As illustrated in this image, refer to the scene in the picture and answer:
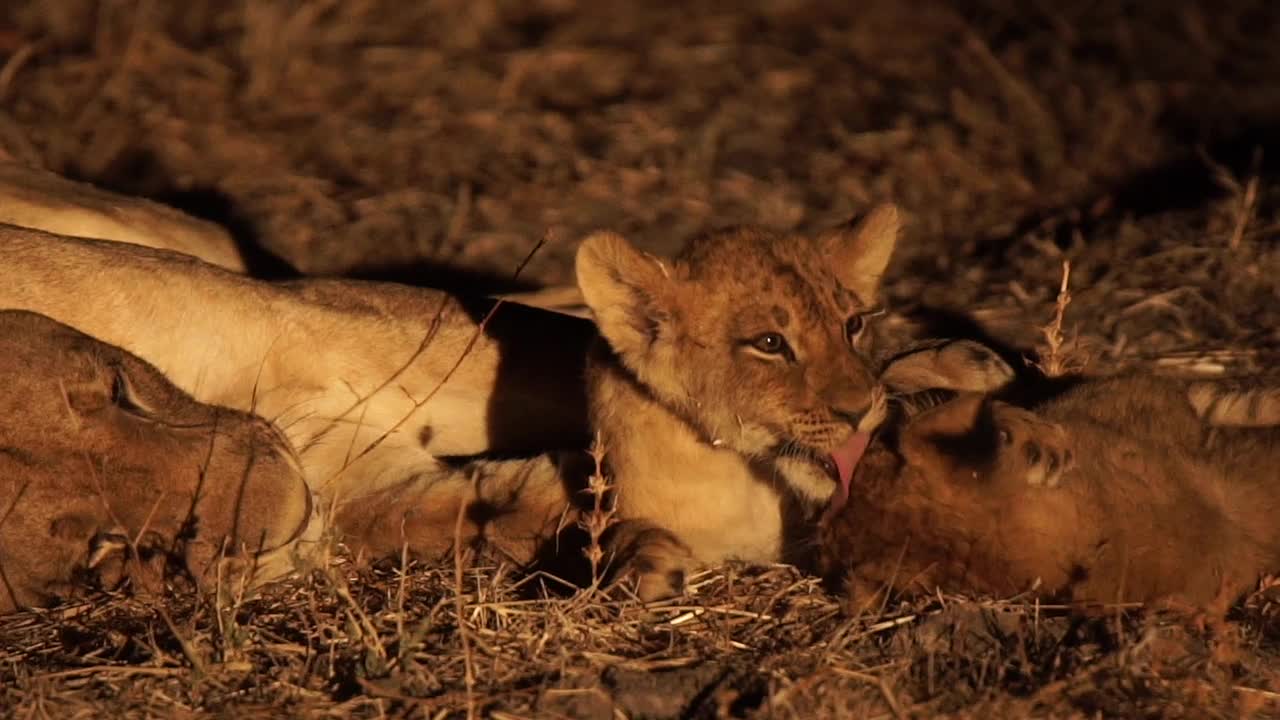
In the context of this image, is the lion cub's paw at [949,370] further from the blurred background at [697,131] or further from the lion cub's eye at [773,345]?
the blurred background at [697,131]

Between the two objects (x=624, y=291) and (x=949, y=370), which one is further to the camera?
(x=949, y=370)

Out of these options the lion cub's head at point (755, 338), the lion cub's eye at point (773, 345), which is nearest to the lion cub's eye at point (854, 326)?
the lion cub's head at point (755, 338)

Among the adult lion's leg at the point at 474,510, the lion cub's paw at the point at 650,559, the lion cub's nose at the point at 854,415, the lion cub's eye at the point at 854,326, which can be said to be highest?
the lion cub's eye at the point at 854,326

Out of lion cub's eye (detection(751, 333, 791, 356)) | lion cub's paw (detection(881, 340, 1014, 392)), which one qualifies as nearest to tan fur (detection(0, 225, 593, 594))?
lion cub's paw (detection(881, 340, 1014, 392))

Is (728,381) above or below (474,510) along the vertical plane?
above

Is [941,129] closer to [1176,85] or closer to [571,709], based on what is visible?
[1176,85]

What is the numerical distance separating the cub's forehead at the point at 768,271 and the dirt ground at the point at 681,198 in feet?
1.90

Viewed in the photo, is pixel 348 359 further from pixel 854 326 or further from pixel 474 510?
pixel 854 326

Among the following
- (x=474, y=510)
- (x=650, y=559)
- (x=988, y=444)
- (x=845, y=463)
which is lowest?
(x=474, y=510)

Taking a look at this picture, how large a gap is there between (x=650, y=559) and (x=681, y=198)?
9.93 ft

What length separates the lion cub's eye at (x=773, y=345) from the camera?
363 centimetres

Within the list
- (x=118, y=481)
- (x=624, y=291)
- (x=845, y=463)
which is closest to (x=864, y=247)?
(x=624, y=291)

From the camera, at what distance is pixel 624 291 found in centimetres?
379

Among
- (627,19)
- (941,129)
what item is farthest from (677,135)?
(627,19)
